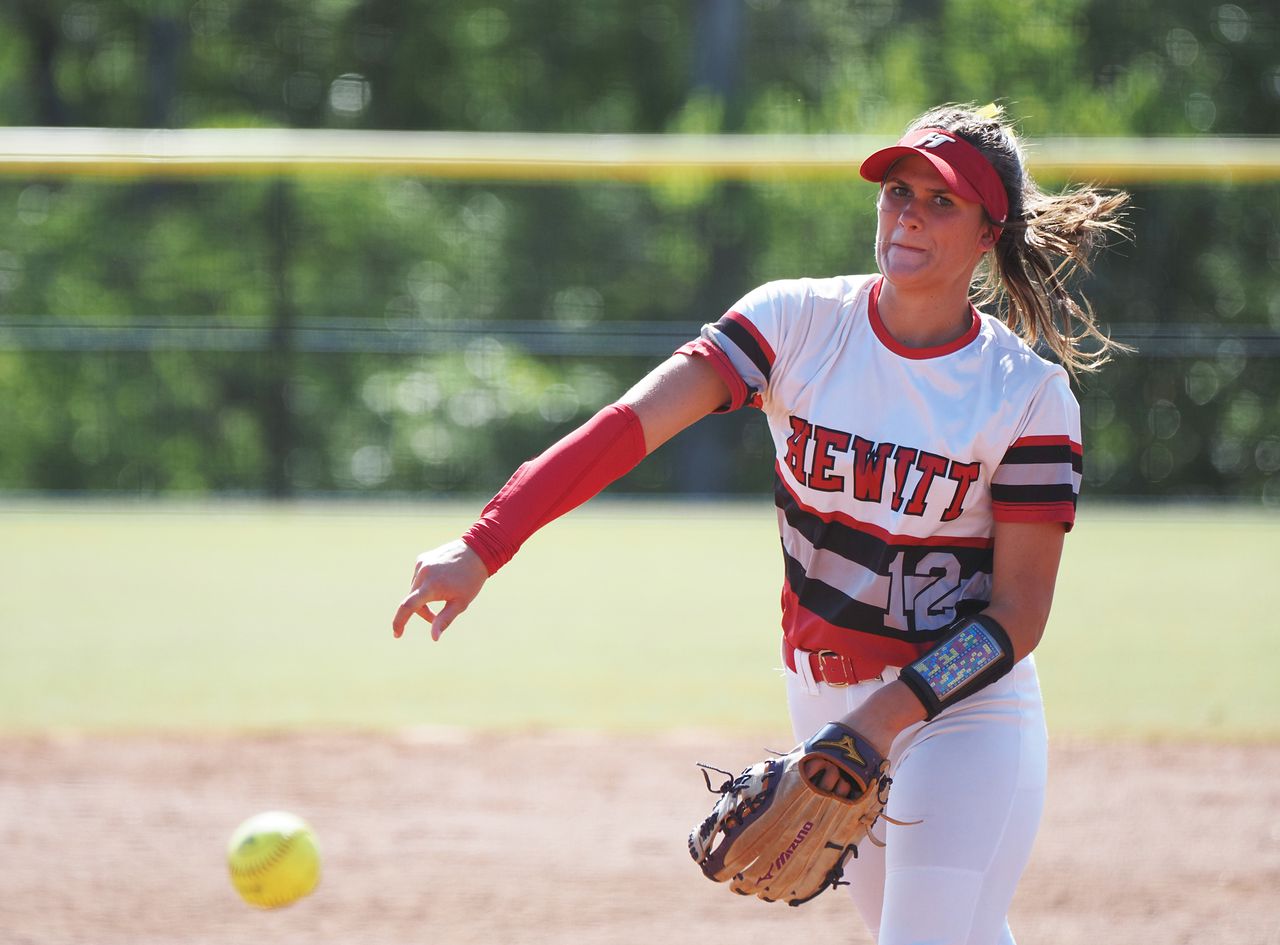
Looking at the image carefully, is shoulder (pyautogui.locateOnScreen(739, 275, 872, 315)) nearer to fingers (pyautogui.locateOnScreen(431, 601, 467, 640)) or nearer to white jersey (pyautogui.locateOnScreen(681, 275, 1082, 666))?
white jersey (pyautogui.locateOnScreen(681, 275, 1082, 666))

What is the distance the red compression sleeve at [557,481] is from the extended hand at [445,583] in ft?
0.09

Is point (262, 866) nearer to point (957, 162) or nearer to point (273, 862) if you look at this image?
point (273, 862)

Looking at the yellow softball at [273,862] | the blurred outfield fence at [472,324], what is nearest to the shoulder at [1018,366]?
the yellow softball at [273,862]

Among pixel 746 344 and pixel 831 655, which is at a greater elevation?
pixel 746 344

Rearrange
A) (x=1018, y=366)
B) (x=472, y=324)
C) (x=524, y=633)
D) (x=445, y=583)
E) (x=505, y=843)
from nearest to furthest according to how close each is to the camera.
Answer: (x=445, y=583) → (x=1018, y=366) → (x=505, y=843) → (x=524, y=633) → (x=472, y=324)

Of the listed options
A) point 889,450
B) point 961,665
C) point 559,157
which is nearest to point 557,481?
point 889,450

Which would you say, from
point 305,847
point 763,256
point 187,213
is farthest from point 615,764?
point 187,213

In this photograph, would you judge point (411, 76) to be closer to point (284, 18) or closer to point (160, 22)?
point (284, 18)

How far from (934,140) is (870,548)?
63 centimetres

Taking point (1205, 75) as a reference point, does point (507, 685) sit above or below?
below

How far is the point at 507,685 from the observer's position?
21.1 feet

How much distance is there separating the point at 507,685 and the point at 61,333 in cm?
749

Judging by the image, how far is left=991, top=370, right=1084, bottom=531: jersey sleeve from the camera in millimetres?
2211

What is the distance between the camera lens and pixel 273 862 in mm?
3652
